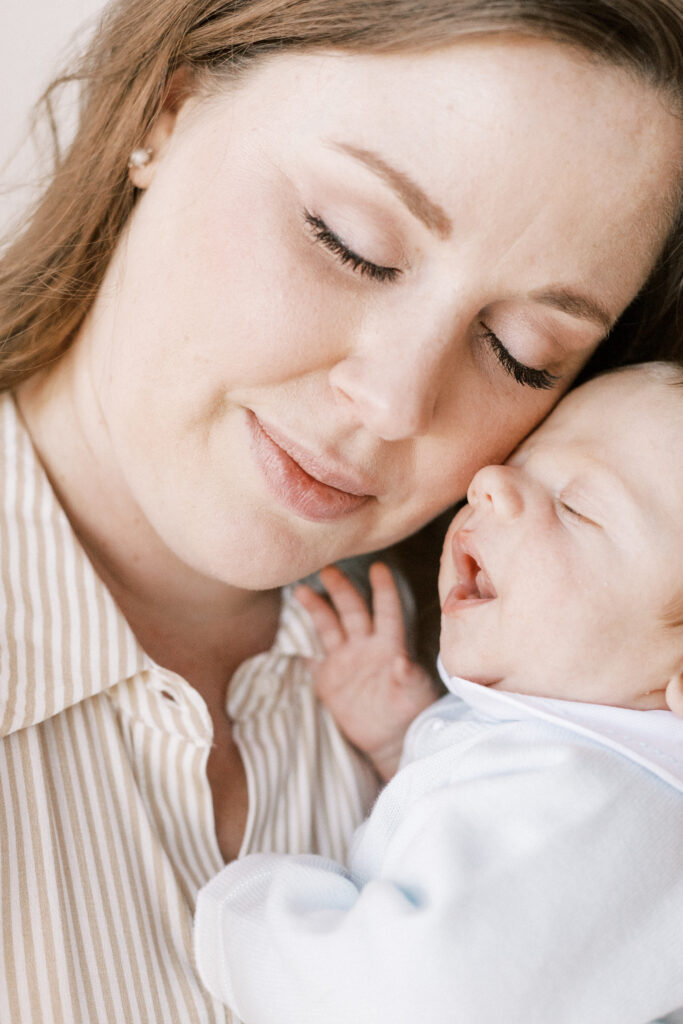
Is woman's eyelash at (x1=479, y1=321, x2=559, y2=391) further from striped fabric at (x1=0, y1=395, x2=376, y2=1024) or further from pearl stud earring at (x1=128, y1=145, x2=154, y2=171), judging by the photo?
striped fabric at (x1=0, y1=395, x2=376, y2=1024)

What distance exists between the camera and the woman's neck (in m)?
1.56

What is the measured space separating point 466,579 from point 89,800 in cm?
62

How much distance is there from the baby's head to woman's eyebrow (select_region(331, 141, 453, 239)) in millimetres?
392

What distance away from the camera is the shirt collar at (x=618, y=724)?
1357mm

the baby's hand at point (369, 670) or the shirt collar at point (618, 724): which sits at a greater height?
the baby's hand at point (369, 670)

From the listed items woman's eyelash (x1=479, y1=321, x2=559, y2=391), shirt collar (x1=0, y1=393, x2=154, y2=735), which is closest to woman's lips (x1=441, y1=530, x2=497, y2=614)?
woman's eyelash (x1=479, y1=321, x2=559, y2=391)

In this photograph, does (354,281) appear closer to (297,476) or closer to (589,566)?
(297,476)

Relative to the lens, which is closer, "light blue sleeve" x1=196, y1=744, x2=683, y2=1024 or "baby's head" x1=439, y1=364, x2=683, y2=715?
"light blue sleeve" x1=196, y1=744, x2=683, y2=1024

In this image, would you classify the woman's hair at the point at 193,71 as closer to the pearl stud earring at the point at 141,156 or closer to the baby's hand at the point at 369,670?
the pearl stud earring at the point at 141,156

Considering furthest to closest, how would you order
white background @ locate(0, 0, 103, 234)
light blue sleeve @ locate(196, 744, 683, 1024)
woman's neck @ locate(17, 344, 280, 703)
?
white background @ locate(0, 0, 103, 234) < woman's neck @ locate(17, 344, 280, 703) < light blue sleeve @ locate(196, 744, 683, 1024)

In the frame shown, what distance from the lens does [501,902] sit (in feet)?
4.00

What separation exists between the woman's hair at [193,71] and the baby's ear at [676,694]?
0.63 meters

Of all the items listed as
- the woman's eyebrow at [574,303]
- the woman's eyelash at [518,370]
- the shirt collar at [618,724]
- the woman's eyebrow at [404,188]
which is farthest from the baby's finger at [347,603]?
the woman's eyebrow at [404,188]

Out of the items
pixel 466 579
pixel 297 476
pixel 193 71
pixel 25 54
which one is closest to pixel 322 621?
pixel 466 579
